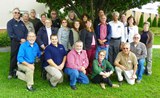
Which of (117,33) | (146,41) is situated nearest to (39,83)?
(117,33)

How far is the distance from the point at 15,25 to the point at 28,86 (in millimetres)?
1745

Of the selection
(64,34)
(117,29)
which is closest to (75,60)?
(64,34)

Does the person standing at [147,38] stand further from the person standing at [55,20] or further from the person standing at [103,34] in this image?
the person standing at [55,20]

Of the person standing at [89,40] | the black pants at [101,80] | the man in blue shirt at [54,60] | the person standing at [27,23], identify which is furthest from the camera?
the person standing at [27,23]

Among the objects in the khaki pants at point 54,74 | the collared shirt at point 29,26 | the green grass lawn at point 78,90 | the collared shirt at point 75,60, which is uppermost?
the collared shirt at point 29,26

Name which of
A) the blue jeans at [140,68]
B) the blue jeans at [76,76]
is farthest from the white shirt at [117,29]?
the blue jeans at [76,76]

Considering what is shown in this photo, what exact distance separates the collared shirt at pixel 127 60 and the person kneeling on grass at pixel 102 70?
0.41 meters

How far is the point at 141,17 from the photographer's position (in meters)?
23.0

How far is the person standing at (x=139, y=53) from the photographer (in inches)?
297

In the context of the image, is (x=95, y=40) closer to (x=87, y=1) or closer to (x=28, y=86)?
(x=28, y=86)

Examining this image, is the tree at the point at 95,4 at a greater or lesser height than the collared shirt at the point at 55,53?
greater

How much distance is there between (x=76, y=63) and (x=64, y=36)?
0.93 metres

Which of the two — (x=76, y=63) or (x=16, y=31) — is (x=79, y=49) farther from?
(x=16, y=31)

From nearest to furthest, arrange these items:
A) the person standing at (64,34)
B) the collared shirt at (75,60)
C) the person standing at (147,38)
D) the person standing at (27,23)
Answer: the collared shirt at (75,60), the person standing at (64,34), the person standing at (27,23), the person standing at (147,38)
